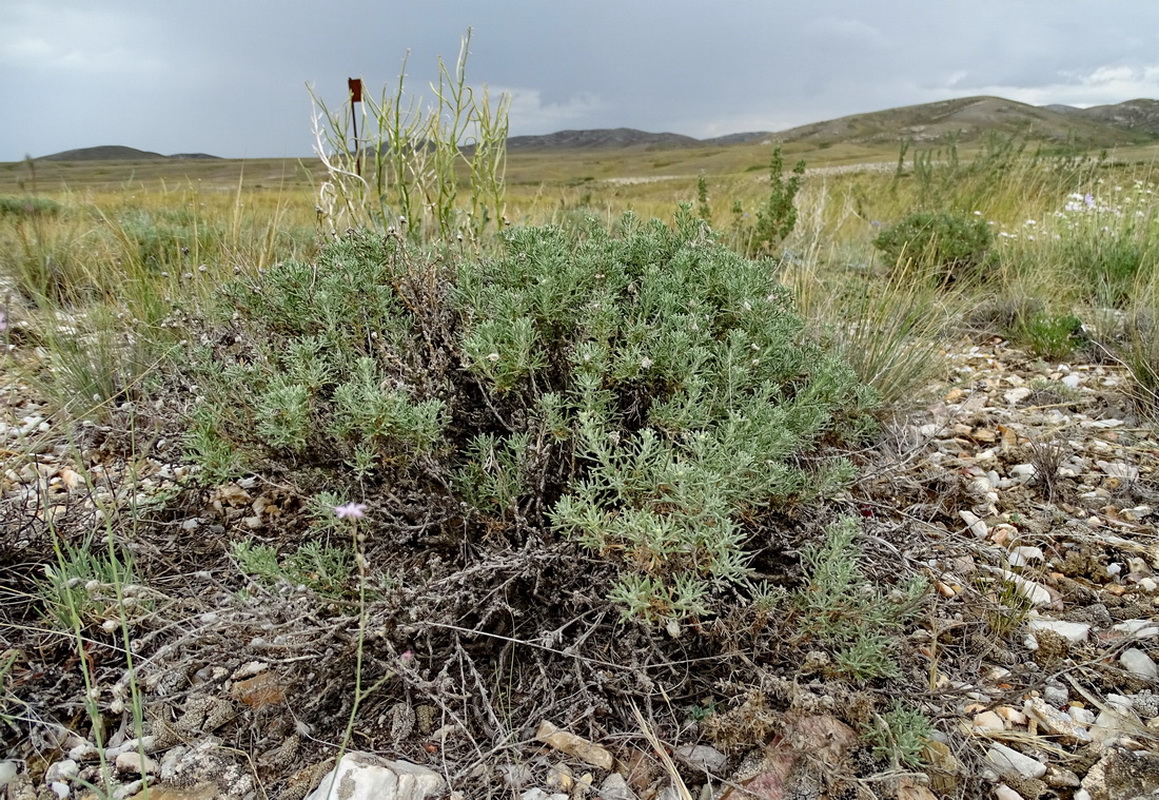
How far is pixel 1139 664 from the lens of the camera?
2021mm

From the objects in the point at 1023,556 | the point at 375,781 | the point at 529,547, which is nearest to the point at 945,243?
the point at 1023,556

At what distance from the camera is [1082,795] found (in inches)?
65.2

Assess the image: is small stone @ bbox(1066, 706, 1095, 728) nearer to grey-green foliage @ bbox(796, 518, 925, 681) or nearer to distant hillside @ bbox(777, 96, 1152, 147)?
grey-green foliage @ bbox(796, 518, 925, 681)

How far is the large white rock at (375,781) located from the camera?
154 centimetres

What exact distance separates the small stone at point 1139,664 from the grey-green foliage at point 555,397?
3.14 feet

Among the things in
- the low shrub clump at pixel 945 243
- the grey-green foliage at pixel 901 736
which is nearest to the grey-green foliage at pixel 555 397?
the grey-green foliage at pixel 901 736

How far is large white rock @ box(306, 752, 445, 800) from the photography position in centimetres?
154

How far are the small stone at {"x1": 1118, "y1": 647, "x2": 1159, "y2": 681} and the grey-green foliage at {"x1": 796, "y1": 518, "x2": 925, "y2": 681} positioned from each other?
0.78 meters

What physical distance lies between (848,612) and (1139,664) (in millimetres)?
1040

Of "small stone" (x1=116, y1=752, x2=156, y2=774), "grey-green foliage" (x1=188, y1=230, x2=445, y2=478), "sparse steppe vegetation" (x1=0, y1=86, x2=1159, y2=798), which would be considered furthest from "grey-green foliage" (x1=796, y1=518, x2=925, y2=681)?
"small stone" (x1=116, y1=752, x2=156, y2=774)

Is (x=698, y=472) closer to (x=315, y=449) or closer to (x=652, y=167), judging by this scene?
(x=315, y=449)

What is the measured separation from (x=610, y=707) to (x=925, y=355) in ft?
8.54

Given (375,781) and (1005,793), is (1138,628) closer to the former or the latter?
(1005,793)

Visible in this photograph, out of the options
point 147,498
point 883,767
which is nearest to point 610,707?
point 883,767
